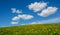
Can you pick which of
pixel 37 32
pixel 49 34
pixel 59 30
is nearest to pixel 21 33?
pixel 37 32

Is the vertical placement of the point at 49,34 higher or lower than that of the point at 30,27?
lower

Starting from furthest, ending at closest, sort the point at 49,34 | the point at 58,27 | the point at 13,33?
the point at 58,27 < the point at 13,33 < the point at 49,34

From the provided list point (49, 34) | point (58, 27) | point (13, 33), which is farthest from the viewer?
point (58, 27)

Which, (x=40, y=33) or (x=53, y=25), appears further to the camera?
(x=53, y=25)

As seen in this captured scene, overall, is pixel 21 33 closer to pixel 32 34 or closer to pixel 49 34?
pixel 32 34

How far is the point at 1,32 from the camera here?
1082 centimetres

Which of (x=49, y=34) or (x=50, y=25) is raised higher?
(x=50, y=25)

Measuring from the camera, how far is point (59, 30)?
10461 mm

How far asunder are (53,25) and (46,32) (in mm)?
1926

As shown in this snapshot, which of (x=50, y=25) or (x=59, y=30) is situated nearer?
(x=59, y=30)

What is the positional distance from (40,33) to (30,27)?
1860 mm

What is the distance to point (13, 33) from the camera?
1030cm

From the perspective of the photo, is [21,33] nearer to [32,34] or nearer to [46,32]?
[32,34]

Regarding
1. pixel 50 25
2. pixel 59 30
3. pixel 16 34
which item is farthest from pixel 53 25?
pixel 16 34
